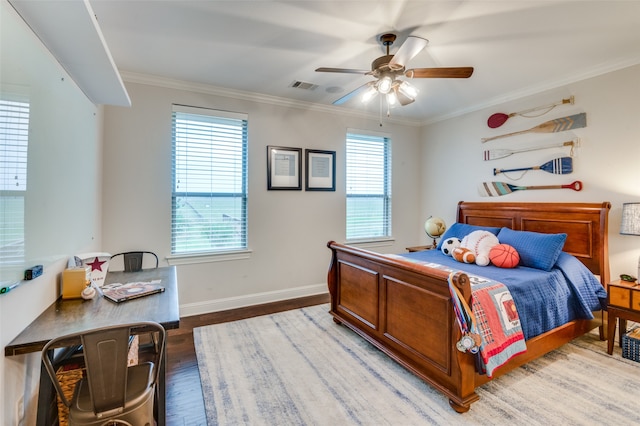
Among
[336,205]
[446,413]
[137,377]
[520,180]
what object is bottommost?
[446,413]

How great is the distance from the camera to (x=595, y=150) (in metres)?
3.05

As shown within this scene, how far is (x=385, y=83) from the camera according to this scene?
7.64 feet

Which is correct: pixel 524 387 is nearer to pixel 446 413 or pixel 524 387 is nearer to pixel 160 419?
pixel 446 413

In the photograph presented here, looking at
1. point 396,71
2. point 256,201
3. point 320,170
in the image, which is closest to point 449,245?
point 320,170

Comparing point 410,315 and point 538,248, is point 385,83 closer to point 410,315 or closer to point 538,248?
point 410,315

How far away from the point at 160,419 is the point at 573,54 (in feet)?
13.7

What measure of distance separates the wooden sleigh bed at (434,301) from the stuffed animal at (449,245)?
0.81m

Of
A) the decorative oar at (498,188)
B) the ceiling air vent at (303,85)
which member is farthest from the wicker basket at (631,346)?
the ceiling air vent at (303,85)

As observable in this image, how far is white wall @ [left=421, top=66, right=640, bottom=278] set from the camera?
111 inches

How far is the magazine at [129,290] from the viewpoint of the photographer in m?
1.74

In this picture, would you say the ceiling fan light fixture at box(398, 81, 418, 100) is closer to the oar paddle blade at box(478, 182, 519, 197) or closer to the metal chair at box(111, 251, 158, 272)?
the oar paddle blade at box(478, 182, 519, 197)

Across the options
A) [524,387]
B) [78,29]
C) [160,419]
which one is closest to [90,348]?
[160,419]

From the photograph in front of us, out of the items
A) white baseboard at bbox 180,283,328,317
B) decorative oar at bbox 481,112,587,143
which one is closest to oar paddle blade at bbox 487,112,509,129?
decorative oar at bbox 481,112,587,143

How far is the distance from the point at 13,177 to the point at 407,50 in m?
2.21
